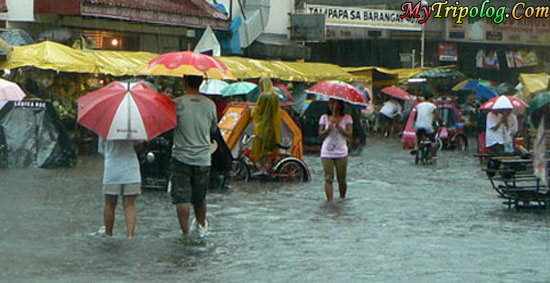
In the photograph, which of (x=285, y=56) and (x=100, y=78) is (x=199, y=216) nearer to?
(x=100, y=78)

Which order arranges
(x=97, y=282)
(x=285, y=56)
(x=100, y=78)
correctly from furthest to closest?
(x=285, y=56), (x=100, y=78), (x=97, y=282)

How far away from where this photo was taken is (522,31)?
50.2 meters

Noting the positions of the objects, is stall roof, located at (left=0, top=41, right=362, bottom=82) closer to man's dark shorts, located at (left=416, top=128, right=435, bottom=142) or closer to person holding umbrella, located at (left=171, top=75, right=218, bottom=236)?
man's dark shorts, located at (left=416, top=128, right=435, bottom=142)

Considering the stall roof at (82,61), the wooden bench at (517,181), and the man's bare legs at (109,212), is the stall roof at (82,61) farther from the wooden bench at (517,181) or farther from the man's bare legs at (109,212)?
the man's bare legs at (109,212)

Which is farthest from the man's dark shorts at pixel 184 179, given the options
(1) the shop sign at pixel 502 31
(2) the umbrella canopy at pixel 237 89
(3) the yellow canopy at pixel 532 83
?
(1) the shop sign at pixel 502 31

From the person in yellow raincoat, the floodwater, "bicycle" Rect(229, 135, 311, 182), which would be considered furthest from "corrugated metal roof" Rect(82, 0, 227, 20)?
the floodwater

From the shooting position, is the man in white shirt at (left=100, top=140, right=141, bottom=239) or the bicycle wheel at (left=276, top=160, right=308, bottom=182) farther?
the bicycle wheel at (left=276, top=160, right=308, bottom=182)

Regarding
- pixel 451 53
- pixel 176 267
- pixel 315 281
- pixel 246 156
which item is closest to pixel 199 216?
pixel 176 267

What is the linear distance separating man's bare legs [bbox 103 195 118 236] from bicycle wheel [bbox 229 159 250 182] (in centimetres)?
717

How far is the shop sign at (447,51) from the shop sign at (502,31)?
2.45ft

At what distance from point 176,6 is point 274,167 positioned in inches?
609

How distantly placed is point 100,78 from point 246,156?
10.6 metres

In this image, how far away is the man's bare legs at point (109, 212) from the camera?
→ 10.1 m

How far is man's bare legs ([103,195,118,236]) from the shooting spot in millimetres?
10148
